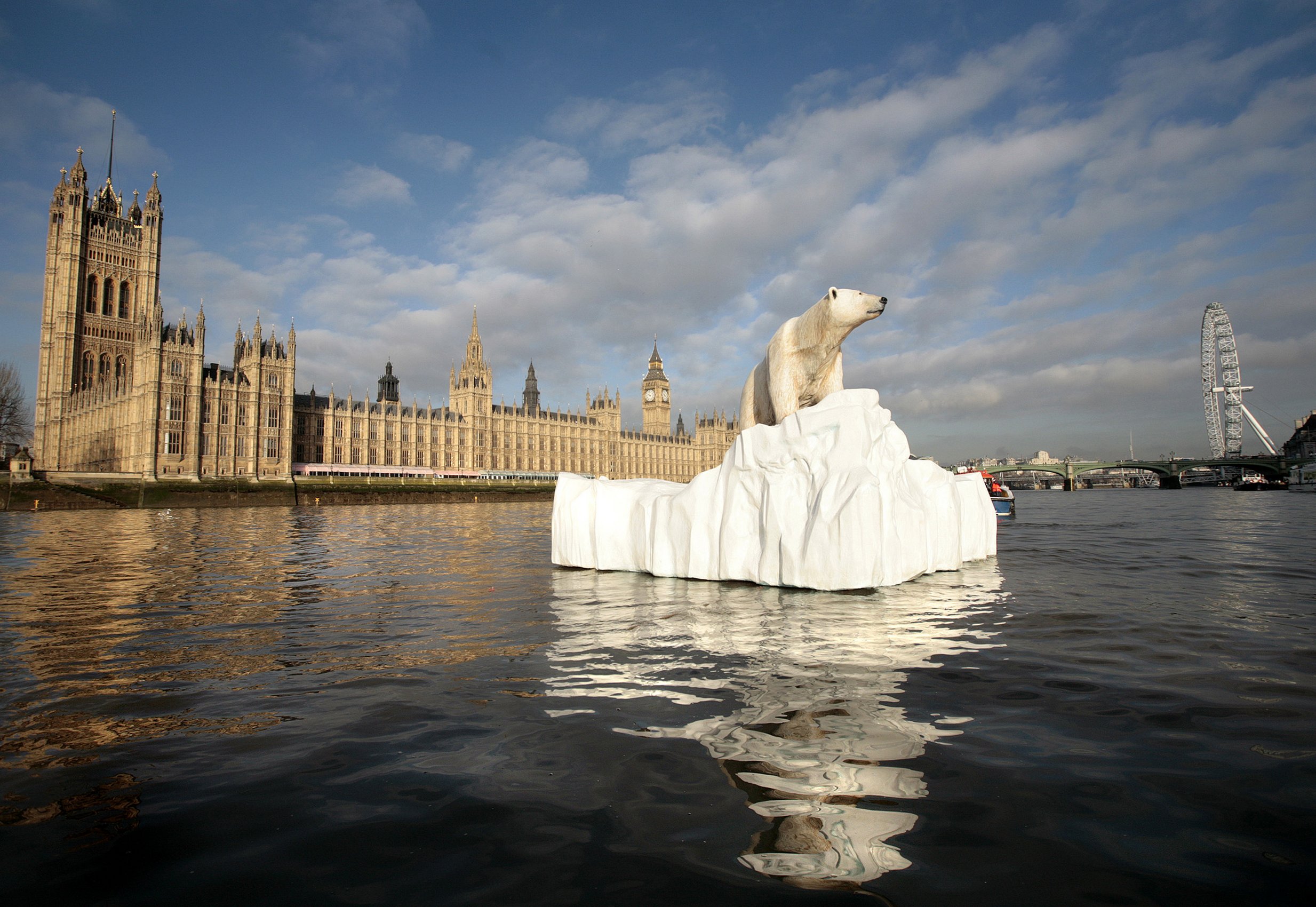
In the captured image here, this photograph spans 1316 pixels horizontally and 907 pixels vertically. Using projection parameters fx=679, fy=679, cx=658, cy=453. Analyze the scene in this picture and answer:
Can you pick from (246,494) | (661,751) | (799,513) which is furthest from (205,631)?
(246,494)

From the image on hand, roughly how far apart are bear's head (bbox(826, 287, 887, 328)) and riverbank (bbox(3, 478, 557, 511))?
4111 centimetres

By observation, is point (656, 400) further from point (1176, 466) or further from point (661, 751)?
point (661, 751)

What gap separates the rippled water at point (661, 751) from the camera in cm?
306

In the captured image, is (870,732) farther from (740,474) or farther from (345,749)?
(740,474)

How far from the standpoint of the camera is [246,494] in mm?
51562

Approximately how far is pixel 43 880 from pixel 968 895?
13.1ft

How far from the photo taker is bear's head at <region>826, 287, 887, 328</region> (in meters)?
11.9

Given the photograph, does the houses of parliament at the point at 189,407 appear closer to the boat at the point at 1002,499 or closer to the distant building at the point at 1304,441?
the boat at the point at 1002,499

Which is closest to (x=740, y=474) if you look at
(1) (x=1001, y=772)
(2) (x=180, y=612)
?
(1) (x=1001, y=772)

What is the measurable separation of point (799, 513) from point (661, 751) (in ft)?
21.8

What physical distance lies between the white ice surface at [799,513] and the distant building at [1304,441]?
11189 centimetres

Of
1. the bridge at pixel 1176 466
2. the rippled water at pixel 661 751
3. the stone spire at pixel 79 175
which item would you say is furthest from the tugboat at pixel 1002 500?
the stone spire at pixel 79 175

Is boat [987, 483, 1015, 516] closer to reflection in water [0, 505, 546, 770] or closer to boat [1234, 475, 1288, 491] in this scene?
reflection in water [0, 505, 546, 770]

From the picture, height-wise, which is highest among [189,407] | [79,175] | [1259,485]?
[79,175]
